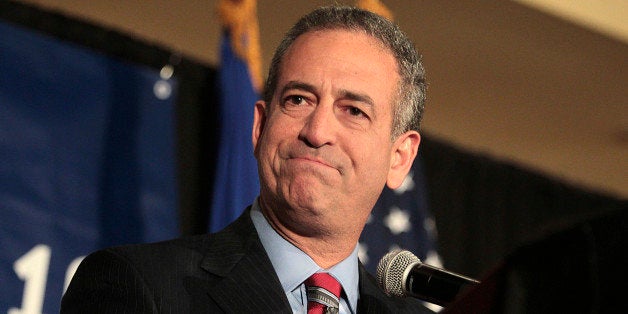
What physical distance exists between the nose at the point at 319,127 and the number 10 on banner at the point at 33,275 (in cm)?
204

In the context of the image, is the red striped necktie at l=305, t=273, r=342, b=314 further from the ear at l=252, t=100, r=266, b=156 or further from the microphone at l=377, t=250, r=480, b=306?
the ear at l=252, t=100, r=266, b=156

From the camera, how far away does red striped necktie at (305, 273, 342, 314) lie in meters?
2.07

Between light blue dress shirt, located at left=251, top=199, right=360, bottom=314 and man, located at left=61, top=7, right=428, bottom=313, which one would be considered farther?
light blue dress shirt, located at left=251, top=199, right=360, bottom=314

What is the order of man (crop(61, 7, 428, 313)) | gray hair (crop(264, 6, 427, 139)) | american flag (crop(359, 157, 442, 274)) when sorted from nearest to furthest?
man (crop(61, 7, 428, 313)) < gray hair (crop(264, 6, 427, 139)) < american flag (crop(359, 157, 442, 274))

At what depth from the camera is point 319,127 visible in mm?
2189

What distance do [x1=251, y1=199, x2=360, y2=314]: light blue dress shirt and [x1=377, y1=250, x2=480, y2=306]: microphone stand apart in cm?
22

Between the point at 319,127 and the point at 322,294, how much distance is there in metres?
0.35

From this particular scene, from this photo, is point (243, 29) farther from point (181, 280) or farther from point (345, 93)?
point (181, 280)

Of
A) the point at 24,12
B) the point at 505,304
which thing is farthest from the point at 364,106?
the point at 24,12

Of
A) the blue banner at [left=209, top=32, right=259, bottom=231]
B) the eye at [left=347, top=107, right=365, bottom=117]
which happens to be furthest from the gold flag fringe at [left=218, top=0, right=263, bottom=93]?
the eye at [left=347, top=107, right=365, bottom=117]

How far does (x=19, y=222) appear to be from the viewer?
3975 mm

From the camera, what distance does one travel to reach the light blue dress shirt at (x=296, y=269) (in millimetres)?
2135

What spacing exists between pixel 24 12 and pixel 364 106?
2600 mm

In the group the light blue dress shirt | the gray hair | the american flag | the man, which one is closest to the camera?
the man
